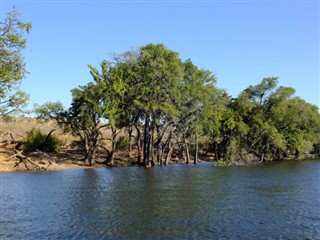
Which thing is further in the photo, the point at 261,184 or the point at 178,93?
the point at 178,93

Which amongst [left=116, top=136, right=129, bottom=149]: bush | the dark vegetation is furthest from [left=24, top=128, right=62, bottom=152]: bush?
[left=116, top=136, right=129, bottom=149]: bush

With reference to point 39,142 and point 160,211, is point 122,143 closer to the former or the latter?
point 39,142

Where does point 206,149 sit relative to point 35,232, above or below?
above

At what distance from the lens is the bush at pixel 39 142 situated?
230 ft

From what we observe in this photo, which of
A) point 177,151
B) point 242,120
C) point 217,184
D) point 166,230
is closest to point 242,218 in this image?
point 166,230

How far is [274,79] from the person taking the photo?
91.7 metres

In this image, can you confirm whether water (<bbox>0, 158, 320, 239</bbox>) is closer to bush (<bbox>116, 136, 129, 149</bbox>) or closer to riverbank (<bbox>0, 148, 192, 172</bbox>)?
riverbank (<bbox>0, 148, 192, 172</bbox>)

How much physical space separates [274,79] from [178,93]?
32980mm

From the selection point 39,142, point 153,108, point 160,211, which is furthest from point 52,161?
point 160,211

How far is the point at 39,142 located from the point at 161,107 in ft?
84.1

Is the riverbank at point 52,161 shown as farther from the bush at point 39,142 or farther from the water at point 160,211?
the water at point 160,211

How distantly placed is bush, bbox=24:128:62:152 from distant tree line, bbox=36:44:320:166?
224 inches

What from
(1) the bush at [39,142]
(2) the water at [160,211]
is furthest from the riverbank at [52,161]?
(2) the water at [160,211]

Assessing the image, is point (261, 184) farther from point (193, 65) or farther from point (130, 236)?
point (193, 65)
